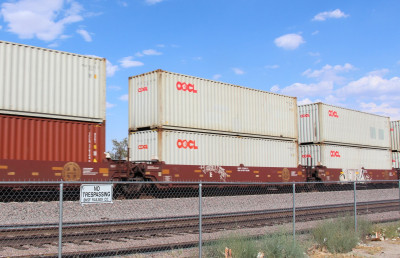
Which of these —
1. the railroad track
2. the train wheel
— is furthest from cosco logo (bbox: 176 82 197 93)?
the railroad track

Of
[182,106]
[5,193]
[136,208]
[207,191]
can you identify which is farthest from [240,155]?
[5,193]

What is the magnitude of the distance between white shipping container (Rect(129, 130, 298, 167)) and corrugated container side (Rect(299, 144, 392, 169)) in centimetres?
421

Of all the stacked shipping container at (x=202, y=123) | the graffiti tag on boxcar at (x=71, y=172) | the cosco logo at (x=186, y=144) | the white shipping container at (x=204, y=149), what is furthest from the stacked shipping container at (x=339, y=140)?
the graffiti tag on boxcar at (x=71, y=172)

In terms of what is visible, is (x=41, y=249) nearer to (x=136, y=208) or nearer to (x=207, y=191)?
(x=136, y=208)

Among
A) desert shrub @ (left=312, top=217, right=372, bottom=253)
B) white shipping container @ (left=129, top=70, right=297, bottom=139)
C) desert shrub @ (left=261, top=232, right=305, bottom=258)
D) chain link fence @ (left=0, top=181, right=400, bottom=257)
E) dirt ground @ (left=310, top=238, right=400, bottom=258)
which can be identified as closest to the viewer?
desert shrub @ (left=261, top=232, right=305, bottom=258)

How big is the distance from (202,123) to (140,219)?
1006 centimetres

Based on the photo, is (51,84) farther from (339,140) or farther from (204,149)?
(339,140)

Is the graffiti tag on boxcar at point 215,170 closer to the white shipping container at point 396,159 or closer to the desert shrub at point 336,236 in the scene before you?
the desert shrub at point 336,236

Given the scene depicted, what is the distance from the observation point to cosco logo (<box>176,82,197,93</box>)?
61.1ft

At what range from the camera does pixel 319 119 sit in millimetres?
25922

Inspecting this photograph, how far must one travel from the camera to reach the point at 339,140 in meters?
27.1

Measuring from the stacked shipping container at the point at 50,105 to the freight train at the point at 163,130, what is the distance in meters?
0.03

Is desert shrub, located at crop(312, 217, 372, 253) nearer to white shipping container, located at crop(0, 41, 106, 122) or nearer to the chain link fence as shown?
the chain link fence

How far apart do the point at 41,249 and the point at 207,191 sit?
12.5 meters
